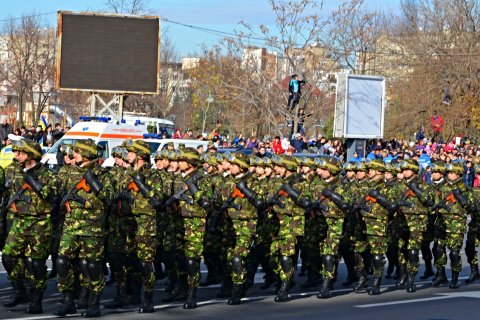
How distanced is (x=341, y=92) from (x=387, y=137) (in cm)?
2259

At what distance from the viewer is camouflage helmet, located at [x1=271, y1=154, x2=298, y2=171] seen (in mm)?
15203

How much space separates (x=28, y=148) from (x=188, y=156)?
2245 millimetres

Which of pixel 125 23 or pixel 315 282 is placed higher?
pixel 125 23

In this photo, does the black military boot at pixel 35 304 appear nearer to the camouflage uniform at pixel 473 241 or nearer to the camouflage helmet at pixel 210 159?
the camouflage helmet at pixel 210 159

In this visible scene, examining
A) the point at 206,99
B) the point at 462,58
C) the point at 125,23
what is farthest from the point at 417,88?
the point at 125,23

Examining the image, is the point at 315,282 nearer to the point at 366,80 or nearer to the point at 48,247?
the point at 48,247

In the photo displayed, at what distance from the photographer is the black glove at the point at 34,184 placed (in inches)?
490

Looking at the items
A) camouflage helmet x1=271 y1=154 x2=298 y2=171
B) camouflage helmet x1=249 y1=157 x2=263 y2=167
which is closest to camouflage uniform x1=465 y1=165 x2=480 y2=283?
camouflage helmet x1=271 y1=154 x2=298 y2=171

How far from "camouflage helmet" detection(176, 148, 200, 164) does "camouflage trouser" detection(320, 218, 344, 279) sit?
7.87 feet

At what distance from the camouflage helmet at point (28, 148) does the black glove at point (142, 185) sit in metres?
1.27

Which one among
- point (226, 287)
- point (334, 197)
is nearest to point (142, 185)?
point (226, 287)

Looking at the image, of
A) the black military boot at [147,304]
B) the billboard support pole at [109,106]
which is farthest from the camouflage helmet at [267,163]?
the billboard support pole at [109,106]

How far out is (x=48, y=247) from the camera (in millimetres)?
12695

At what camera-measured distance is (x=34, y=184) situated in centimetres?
1245
